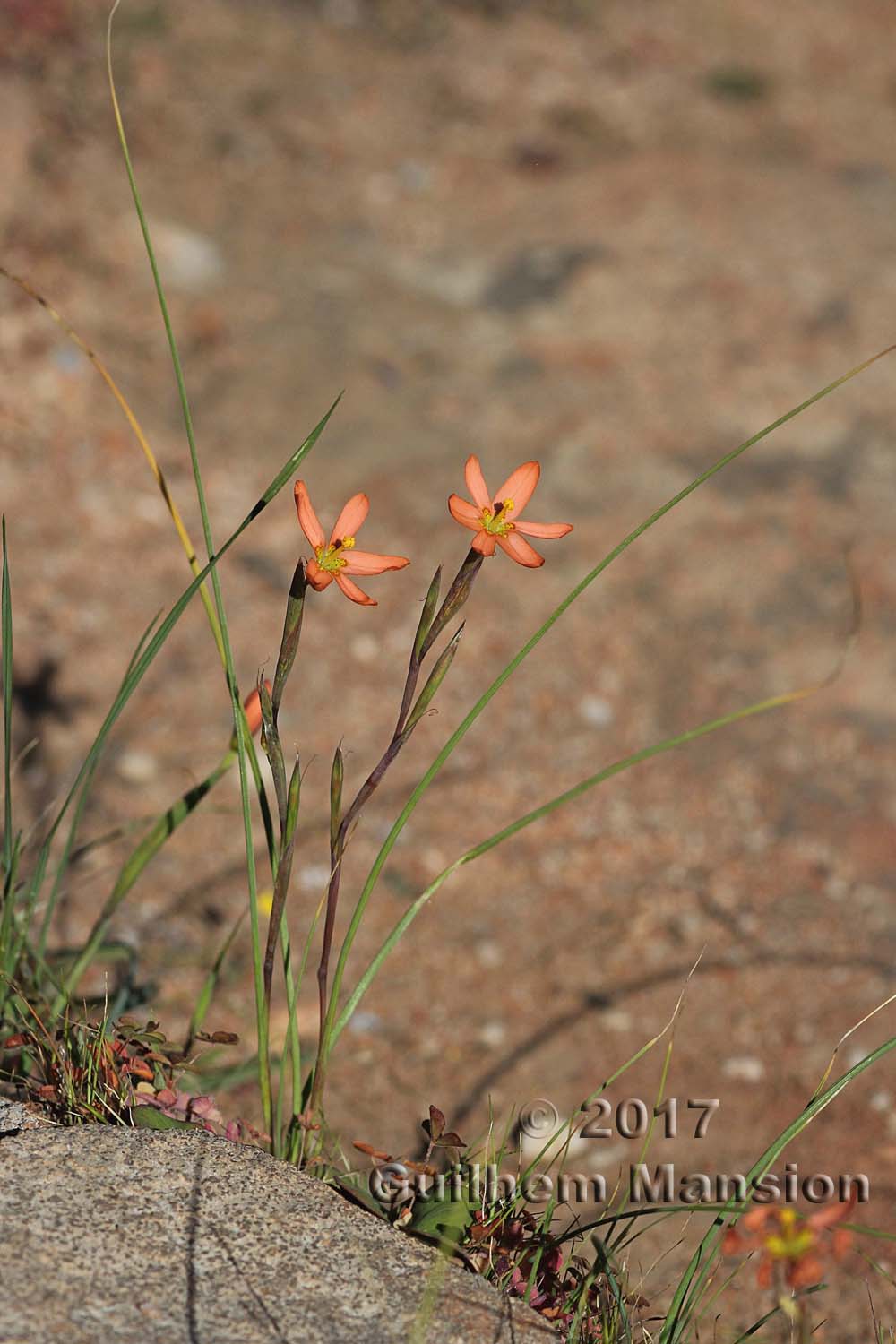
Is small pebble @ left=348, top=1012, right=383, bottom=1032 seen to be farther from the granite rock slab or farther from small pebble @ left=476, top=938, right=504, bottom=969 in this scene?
the granite rock slab

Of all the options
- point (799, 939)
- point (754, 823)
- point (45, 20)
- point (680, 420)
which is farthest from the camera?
point (45, 20)

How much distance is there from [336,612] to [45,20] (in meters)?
2.68

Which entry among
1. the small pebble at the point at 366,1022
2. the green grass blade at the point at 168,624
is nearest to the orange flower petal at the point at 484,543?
the green grass blade at the point at 168,624

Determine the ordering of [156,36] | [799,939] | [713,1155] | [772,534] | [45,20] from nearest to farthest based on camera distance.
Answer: [713,1155] → [799,939] → [772,534] → [45,20] → [156,36]

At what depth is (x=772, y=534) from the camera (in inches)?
139

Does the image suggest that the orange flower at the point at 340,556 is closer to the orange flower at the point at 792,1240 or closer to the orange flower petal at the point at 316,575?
the orange flower petal at the point at 316,575

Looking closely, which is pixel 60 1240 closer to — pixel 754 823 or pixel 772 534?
pixel 754 823

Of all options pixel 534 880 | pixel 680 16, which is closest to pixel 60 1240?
pixel 534 880

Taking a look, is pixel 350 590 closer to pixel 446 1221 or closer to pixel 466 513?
pixel 466 513

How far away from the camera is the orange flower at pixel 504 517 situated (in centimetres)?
119

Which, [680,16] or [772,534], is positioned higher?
[680,16]

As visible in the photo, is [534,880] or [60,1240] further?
[534,880]
